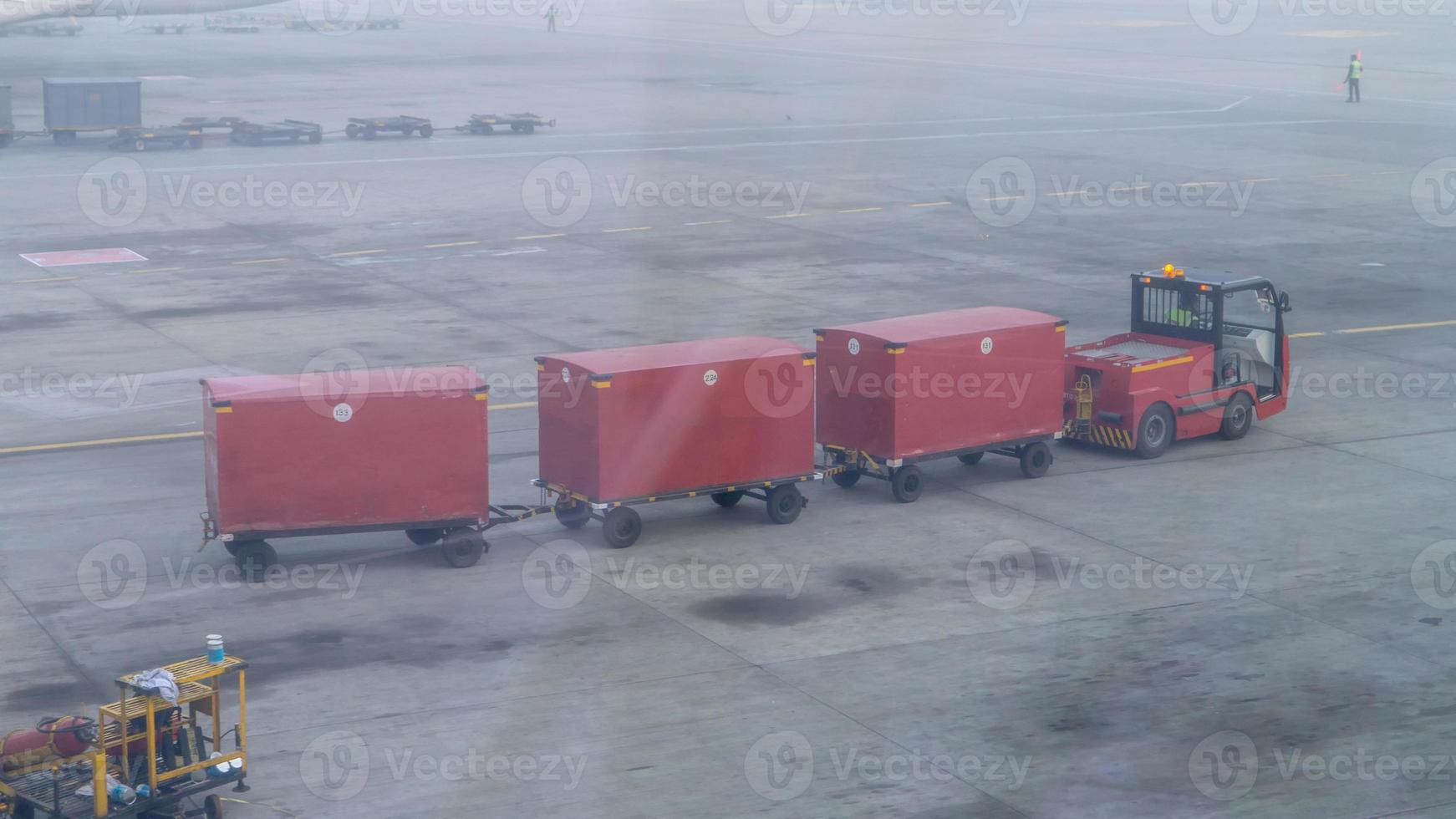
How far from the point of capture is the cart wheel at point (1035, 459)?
23172mm

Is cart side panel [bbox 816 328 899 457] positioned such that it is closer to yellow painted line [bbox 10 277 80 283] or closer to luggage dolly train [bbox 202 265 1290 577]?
luggage dolly train [bbox 202 265 1290 577]

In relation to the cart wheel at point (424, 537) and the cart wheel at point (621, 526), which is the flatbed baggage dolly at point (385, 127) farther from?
the cart wheel at point (621, 526)

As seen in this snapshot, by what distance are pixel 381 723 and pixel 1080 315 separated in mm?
22258

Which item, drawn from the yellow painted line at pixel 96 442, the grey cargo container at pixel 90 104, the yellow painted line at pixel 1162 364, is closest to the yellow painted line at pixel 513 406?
the yellow painted line at pixel 96 442

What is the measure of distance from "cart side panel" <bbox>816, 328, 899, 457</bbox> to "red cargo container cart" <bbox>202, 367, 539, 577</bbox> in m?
5.49

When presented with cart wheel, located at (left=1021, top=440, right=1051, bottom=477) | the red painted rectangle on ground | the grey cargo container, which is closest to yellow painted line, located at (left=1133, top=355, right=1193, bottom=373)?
cart wheel, located at (left=1021, top=440, right=1051, bottom=477)

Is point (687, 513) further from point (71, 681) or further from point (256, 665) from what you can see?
point (71, 681)

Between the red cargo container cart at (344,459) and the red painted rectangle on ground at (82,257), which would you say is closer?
the red cargo container cart at (344,459)

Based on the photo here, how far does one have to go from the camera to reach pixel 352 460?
748 inches

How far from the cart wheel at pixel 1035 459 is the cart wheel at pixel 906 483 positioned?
1.93m

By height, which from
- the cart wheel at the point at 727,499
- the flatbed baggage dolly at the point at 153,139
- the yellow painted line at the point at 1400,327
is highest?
the flatbed baggage dolly at the point at 153,139

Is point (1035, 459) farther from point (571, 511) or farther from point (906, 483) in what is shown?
point (571, 511)

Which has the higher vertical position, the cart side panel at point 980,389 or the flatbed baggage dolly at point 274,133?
the flatbed baggage dolly at point 274,133

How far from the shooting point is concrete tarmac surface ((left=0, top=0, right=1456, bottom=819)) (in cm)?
1434
